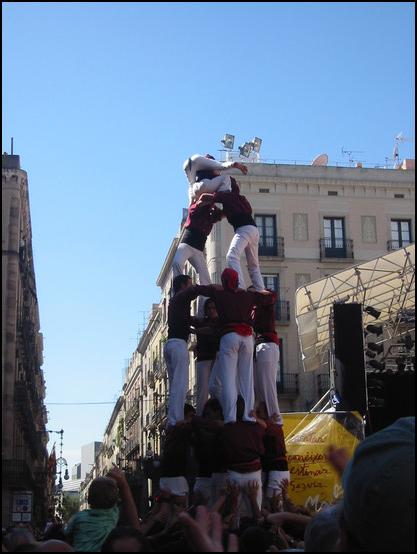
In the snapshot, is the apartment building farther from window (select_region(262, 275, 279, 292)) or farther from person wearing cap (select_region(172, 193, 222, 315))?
person wearing cap (select_region(172, 193, 222, 315))

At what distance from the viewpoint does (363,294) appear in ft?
73.0

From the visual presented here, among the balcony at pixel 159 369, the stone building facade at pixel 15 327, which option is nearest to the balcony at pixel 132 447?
the balcony at pixel 159 369

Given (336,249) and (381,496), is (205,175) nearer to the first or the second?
(381,496)

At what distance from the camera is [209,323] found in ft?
34.3

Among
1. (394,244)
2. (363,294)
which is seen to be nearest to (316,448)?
(363,294)

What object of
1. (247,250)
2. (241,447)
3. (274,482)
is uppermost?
(247,250)

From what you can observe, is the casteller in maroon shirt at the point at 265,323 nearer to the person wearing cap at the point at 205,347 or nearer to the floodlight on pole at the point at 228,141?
the person wearing cap at the point at 205,347

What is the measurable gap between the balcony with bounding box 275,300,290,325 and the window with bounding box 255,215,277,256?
7.73ft

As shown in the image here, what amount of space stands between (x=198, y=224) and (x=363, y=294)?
11.6 m

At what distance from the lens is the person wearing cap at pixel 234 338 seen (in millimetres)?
10078

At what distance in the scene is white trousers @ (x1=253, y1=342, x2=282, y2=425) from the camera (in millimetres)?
10977

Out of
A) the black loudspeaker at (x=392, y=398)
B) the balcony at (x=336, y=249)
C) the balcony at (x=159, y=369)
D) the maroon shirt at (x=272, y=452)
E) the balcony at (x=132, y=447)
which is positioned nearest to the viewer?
the maroon shirt at (x=272, y=452)

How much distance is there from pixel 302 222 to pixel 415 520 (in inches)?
1409

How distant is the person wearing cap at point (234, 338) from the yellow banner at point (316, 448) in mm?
4293
